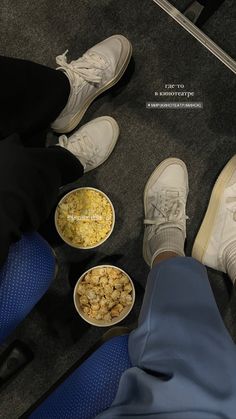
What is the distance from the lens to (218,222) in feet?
4.08

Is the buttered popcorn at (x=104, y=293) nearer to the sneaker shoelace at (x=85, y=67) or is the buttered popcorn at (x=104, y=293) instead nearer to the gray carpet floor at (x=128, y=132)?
the gray carpet floor at (x=128, y=132)

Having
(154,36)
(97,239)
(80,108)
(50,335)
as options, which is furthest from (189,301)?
(154,36)

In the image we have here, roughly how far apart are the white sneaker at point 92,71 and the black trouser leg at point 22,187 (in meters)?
0.29

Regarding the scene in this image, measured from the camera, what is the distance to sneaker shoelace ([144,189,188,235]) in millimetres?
1202

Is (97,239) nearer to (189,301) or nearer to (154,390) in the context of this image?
(189,301)

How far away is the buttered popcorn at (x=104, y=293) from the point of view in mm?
1156

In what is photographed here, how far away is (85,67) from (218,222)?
565mm

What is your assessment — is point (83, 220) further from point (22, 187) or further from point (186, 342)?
point (186, 342)

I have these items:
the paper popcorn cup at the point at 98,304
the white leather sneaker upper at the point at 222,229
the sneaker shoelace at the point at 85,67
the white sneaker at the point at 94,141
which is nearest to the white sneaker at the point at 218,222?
the white leather sneaker upper at the point at 222,229

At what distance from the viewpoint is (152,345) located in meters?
0.83

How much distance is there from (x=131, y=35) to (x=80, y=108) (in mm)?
271

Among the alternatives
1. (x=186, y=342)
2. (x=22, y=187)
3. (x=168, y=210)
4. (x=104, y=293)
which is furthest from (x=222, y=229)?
(x=22, y=187)

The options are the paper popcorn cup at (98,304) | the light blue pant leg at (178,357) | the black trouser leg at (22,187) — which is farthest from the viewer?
the paper popcorn cup at (98,304)

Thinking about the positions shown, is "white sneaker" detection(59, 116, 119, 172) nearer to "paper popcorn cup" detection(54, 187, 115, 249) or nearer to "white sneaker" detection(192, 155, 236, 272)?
"paper popcorn cup" detection(54, 187, 115, 249)
